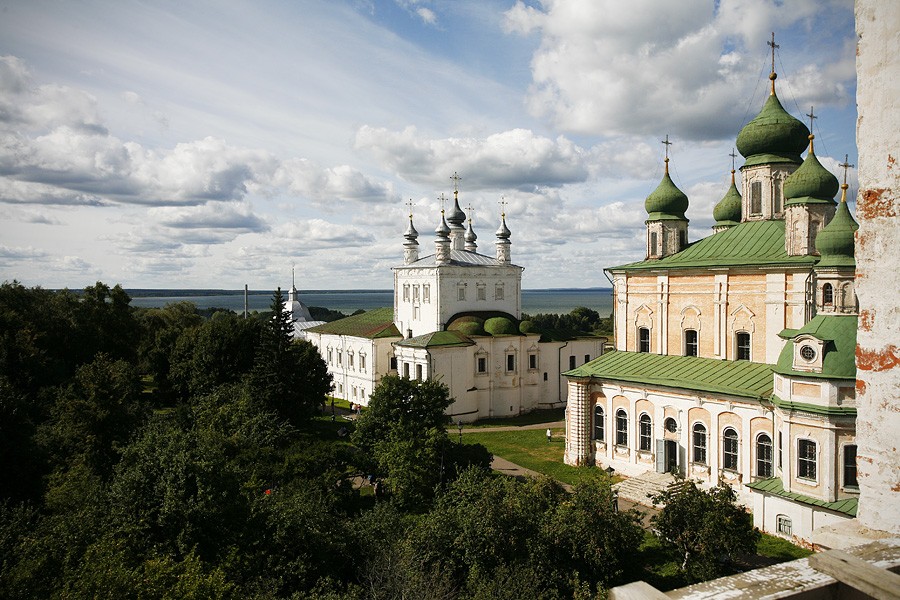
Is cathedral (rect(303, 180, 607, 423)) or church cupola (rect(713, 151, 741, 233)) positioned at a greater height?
church cupola (rect(713, 151, 741, 233))

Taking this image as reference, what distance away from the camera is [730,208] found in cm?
3011

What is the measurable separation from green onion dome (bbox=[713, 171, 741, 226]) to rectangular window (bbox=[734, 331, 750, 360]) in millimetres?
8594

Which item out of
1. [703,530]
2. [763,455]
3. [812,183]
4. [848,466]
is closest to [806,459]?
[848,466]

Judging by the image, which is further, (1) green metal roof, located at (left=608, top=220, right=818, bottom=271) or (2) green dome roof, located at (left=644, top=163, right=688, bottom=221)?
(2) green dome roof, located at (left=644, top=163, right=688, bottom=221)

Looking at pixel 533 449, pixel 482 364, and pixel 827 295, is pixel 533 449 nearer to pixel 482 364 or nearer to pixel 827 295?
pixel 482 364

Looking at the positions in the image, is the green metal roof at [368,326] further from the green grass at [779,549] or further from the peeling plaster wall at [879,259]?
the peeling plaster wall at [879,259]

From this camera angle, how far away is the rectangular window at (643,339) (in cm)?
2705

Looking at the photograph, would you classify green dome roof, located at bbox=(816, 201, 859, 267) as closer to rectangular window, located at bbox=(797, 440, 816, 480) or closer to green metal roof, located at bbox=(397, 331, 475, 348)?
rectangular window, located at bbox=(797, 440, 816, 480)

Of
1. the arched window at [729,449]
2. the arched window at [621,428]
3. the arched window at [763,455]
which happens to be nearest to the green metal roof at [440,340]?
the arched window at [621,428]

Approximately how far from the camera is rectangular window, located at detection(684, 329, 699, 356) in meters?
25.2

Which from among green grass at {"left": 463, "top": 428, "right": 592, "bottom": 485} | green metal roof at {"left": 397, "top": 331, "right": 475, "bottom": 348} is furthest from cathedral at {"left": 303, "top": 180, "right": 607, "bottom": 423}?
green grass at {"left": 463, "top": 428, "right": 592, "bottom": 485}

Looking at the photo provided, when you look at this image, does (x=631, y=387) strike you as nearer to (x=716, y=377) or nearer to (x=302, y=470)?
(x=716, y=377)

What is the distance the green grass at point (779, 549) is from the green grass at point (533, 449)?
688cm

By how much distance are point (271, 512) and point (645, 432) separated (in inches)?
615
